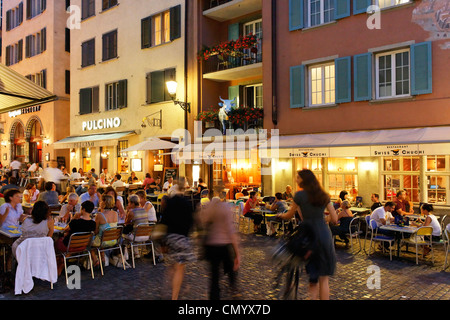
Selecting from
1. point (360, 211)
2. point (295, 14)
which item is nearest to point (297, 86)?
point (295, 14)

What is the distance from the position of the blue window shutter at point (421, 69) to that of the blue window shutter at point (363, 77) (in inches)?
48.6

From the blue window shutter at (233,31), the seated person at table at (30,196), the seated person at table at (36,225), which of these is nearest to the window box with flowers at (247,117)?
the blue window shutter at (233,31)

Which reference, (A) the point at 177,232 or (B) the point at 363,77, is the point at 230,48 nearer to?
(B) the point at 363,77

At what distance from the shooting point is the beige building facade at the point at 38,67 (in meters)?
24.6

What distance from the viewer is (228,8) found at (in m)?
15.8

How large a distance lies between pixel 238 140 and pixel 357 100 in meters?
4.78

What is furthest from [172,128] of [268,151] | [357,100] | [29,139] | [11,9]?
[11,9]

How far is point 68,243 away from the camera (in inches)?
263

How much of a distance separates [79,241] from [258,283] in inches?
125

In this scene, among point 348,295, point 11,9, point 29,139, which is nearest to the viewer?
point 348,295

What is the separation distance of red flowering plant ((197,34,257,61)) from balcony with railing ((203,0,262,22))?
1646mm

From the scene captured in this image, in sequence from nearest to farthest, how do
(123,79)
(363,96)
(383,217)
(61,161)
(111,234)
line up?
(111,234) < (383,217) < (363,96) < (123,79) < (61,161)

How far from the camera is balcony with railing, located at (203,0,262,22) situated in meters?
15.3
